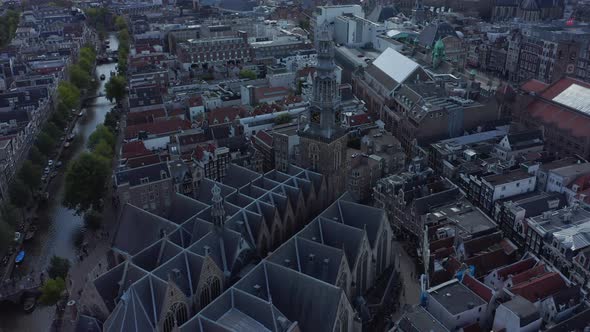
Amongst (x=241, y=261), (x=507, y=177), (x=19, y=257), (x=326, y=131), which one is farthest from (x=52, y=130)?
(x=507, y=177)

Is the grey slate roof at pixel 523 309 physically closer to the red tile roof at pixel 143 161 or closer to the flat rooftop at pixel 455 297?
the flat rooftop at pixel 455 297

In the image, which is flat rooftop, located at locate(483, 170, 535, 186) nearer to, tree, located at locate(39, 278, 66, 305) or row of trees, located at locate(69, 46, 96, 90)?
tree, located at locate(39, 278, 66, 305)

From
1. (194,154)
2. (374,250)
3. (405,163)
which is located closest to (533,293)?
(374,250)

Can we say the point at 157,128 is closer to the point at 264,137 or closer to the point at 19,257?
the point at 264,137

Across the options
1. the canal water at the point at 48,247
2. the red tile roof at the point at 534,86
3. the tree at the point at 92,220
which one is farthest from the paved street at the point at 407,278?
the red tile roof at the point at 534,86

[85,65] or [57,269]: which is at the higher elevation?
[85,65]

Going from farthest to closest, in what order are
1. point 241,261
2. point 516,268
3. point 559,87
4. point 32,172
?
1. point 559,87
2. point 32,172
3. point 516,268
4. point 241,261

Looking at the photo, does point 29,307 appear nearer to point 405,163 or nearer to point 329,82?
point 329,82
